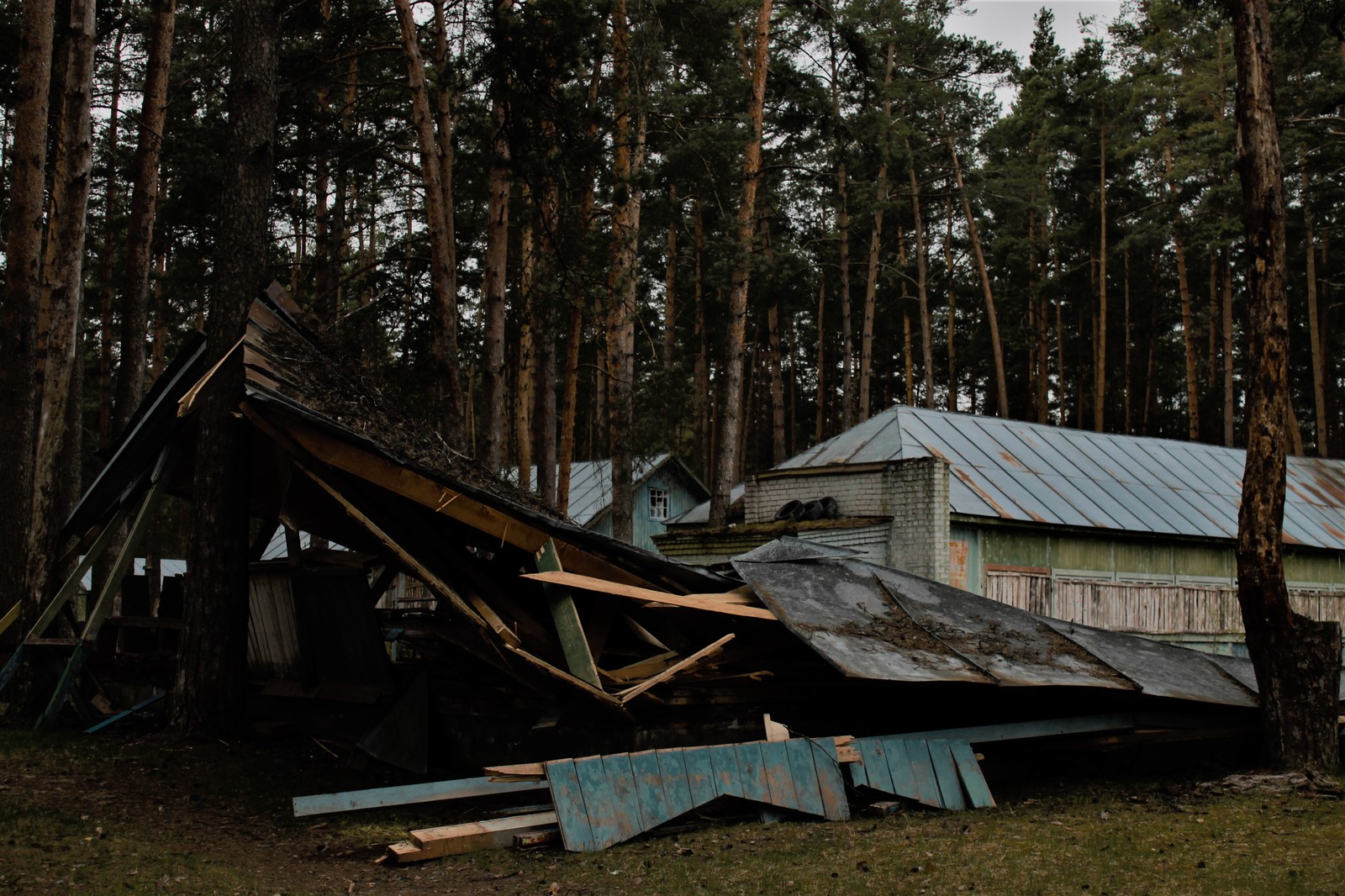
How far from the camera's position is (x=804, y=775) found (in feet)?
27.8

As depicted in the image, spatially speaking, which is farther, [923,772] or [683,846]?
[923,772]

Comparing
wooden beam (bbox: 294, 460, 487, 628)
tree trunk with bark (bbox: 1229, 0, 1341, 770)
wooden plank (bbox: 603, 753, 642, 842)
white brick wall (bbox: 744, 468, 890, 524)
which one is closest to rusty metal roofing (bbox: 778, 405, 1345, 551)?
white brick wall (bbox: 744, 468, 890, 524)

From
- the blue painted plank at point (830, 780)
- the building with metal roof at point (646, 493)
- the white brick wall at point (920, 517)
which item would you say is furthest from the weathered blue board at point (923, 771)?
the building with metal roof at point (646, 493)

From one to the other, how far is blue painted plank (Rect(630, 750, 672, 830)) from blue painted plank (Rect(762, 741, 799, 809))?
2.92 ft

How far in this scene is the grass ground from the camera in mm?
6410

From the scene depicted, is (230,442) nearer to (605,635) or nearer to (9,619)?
(9,619)

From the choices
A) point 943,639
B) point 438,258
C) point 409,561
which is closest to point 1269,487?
point 943,639

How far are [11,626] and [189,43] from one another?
15.3 metres

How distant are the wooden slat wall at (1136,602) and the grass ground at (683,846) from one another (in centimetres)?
1092

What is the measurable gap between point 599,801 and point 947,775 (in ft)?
9.95

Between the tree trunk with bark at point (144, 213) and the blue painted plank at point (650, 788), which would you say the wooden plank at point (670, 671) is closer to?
the blue painted plank at point (650, 788)

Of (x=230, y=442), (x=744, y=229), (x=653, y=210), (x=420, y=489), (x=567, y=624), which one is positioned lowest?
(x=567, y=624)

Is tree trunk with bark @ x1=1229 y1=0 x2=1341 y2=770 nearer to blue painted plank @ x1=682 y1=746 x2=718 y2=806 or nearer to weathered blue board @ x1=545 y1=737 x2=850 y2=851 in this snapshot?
weathered blue board @ x1=545 y1=737 x2=850 y2=851

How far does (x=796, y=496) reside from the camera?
2214cm
